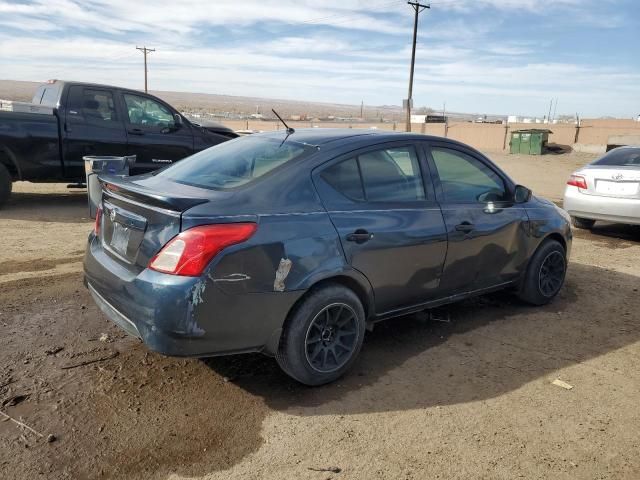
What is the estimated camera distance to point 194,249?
9.52ft

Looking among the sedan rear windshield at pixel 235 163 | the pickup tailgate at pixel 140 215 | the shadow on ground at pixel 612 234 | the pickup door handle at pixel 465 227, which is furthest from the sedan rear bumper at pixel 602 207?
the pickup tailgate at pixel 140 215

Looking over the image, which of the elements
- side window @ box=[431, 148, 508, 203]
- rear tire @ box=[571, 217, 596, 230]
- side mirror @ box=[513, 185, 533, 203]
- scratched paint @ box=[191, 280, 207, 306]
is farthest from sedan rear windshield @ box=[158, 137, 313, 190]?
rear tire @ box=[571, 217, 596, 230]

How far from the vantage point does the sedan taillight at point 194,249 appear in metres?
2.90

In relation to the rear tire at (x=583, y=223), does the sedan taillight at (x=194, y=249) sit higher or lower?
higher

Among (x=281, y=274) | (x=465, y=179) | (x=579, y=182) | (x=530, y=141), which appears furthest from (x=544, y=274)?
(x=530, y=141)

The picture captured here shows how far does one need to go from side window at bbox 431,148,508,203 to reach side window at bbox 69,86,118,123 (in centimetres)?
671

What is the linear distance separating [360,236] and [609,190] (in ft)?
19.5

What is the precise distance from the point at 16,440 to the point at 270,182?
6.27ft

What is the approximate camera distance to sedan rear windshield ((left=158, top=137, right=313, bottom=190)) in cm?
350

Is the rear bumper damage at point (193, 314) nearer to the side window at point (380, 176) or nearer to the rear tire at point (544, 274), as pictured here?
the side window at point (380, 176)

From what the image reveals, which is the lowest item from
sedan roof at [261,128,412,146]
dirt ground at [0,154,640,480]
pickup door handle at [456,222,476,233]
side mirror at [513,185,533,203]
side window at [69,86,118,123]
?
dirt ground at [0,154,640,480]

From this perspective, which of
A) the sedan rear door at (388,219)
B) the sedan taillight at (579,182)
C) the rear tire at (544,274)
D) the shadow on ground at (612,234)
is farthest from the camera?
the sedan taillight at (579,182)

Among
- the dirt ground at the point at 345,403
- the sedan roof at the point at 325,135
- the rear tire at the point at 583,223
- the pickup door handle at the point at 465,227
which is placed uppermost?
the sedan roof at the point at 325,135

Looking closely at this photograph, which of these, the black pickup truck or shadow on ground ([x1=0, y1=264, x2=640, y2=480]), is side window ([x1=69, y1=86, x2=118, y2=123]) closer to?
the black pickup truck
